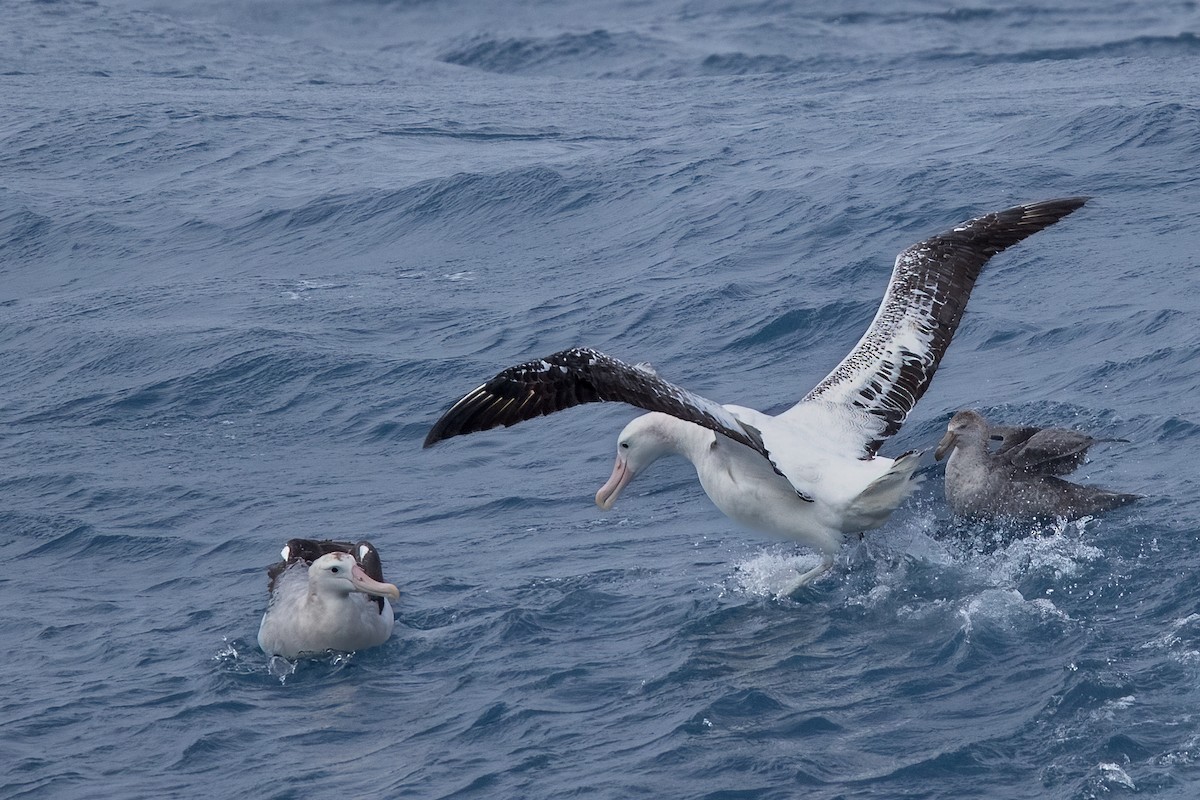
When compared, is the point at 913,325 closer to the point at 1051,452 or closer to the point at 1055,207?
the point at 1051,452

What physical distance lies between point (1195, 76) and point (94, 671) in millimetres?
18227

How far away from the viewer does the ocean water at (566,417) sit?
841 centimetres

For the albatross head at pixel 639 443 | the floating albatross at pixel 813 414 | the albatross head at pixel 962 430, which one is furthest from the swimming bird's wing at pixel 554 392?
the albatross head at pixel 962 430

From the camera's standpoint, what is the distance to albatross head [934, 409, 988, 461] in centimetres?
1138

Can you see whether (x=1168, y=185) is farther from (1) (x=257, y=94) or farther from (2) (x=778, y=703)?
(1) (x=257, y=94)

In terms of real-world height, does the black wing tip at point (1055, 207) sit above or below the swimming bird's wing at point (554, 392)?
above

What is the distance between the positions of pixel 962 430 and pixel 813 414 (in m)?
1.38

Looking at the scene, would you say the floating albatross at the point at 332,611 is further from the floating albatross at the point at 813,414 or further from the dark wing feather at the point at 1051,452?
the dark wing feather at the point at 1051,452

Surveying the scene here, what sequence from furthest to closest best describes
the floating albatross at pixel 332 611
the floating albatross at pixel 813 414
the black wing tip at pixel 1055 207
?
the black wing tip at pixel 1055 207 < the floating albatross at pixel 332 611 < the floating albatross at pixel 813 414

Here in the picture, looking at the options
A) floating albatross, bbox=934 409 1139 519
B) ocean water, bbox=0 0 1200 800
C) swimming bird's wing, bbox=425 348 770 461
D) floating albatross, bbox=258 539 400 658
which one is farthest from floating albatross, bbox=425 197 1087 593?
floating albatross, bbox=258 539 400 658

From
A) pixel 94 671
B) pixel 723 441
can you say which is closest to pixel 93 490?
pixel 94 671

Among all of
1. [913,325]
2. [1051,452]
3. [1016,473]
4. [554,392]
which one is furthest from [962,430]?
[554,392]

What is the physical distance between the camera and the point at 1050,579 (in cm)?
954

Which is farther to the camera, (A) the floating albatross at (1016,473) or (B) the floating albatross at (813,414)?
(A) the floating albatross at (1016,473)
